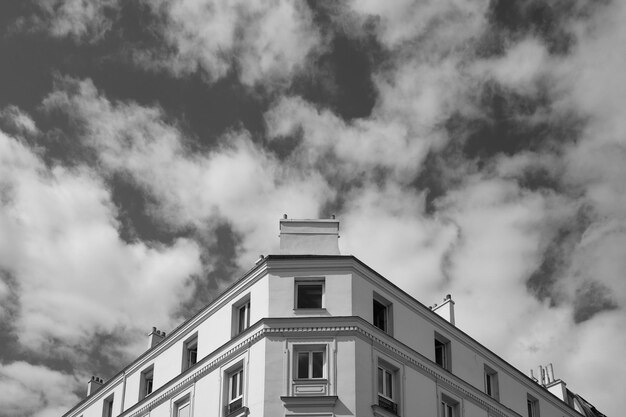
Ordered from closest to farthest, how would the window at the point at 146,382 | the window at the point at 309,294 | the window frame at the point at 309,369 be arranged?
1. the window frame at the point at 309,369
2. the window at the point at 309,294
3. the window at the point at 146,382

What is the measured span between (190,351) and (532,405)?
1793 centimetres

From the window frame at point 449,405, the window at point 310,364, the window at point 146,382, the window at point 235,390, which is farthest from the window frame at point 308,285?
the window at point 146,382

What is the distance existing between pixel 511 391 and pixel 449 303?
5399 millimetres

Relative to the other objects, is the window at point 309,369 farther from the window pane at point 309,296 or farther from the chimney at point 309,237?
the chimney at point 309,237

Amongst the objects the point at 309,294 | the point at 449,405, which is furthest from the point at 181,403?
the point at 449,405

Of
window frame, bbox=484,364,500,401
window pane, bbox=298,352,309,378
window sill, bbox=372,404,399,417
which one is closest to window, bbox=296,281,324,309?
window pane, bbox=298,352,309,378

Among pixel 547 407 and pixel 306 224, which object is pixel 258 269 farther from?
pixel 547 407

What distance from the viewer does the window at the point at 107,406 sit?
49.6 meters

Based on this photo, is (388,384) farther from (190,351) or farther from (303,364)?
(190,351)

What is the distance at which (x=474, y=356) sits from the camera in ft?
148

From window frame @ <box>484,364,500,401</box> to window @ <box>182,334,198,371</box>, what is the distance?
13806 millimetres

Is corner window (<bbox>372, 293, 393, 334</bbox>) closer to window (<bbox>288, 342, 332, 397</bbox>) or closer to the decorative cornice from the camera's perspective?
the decorative cornice

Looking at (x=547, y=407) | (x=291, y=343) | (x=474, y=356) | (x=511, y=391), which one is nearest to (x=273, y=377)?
(x=291, y=343)

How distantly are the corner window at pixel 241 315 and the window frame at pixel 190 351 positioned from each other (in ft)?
10.8
